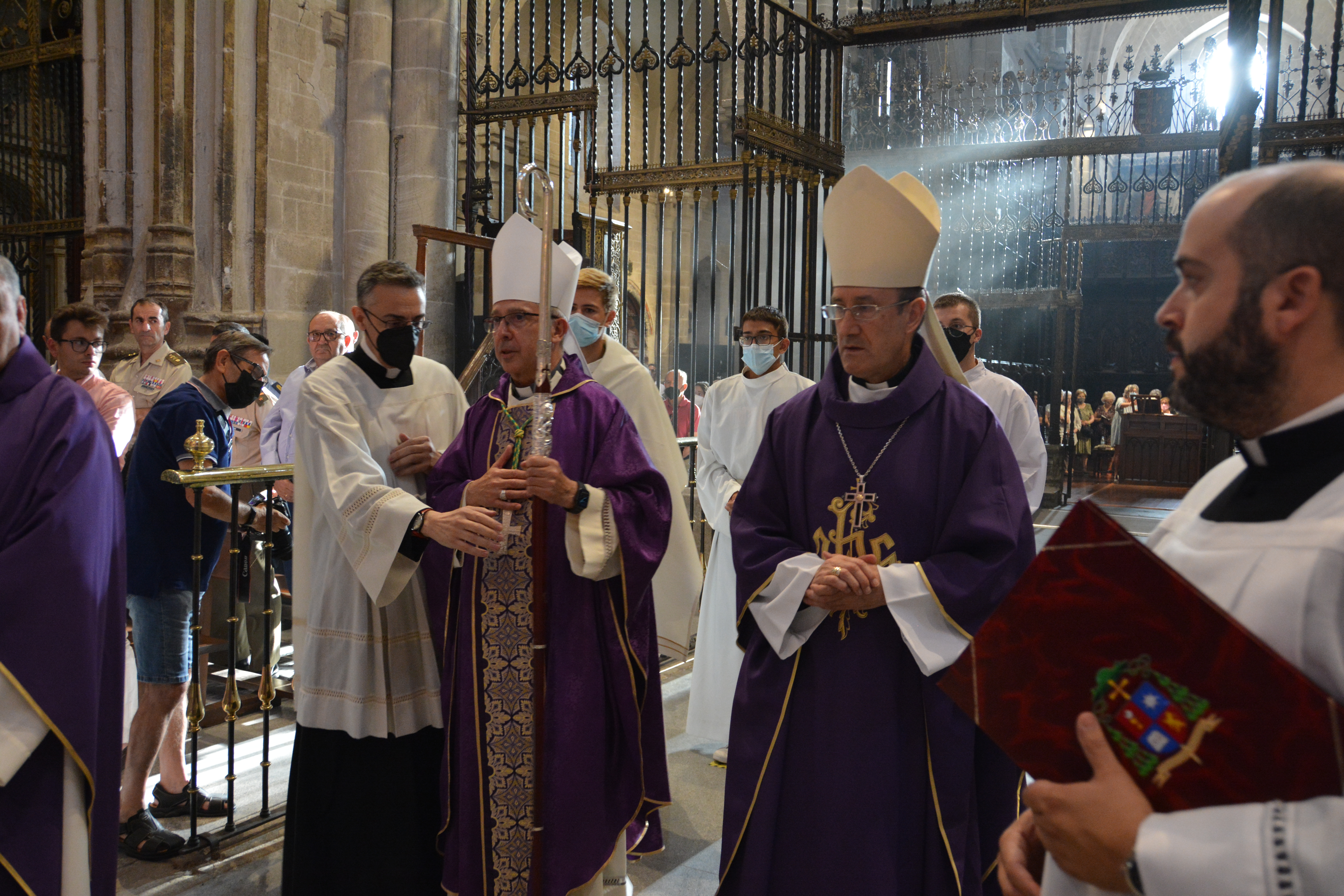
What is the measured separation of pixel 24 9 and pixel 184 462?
32.4 ft

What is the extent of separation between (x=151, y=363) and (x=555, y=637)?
17.0 feet

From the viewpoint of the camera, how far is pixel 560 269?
3141mm

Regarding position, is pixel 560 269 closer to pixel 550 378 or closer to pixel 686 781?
pixel 550 378

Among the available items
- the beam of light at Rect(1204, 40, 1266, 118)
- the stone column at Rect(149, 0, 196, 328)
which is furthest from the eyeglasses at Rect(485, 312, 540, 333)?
the beam of light at Rect(1204, 40, 1266, 118)

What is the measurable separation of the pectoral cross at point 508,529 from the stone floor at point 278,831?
1288 millimetres

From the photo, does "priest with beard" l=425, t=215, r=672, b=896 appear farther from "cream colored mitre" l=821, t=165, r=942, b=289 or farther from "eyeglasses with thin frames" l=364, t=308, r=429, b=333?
"cream colored mitre" l=821, t=165, r=942, b=289

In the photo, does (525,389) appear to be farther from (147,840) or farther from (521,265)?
(147,840)

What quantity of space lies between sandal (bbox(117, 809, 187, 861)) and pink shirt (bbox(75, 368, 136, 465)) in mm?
2139

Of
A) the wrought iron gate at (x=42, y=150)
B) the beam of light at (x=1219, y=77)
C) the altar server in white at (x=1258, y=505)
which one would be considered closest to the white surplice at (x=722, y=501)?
the altar server in white at (x=1258, y=505)

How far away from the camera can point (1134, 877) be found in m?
1.09

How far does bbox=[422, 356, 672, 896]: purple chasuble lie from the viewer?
9.16ft

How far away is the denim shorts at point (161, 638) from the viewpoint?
139 inches

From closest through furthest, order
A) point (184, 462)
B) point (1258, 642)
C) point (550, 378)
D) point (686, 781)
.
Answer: point (1258, 642), point (550, 378), point (184, 462), point (686, 781)

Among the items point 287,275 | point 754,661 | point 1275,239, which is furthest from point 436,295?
point 1275,239
